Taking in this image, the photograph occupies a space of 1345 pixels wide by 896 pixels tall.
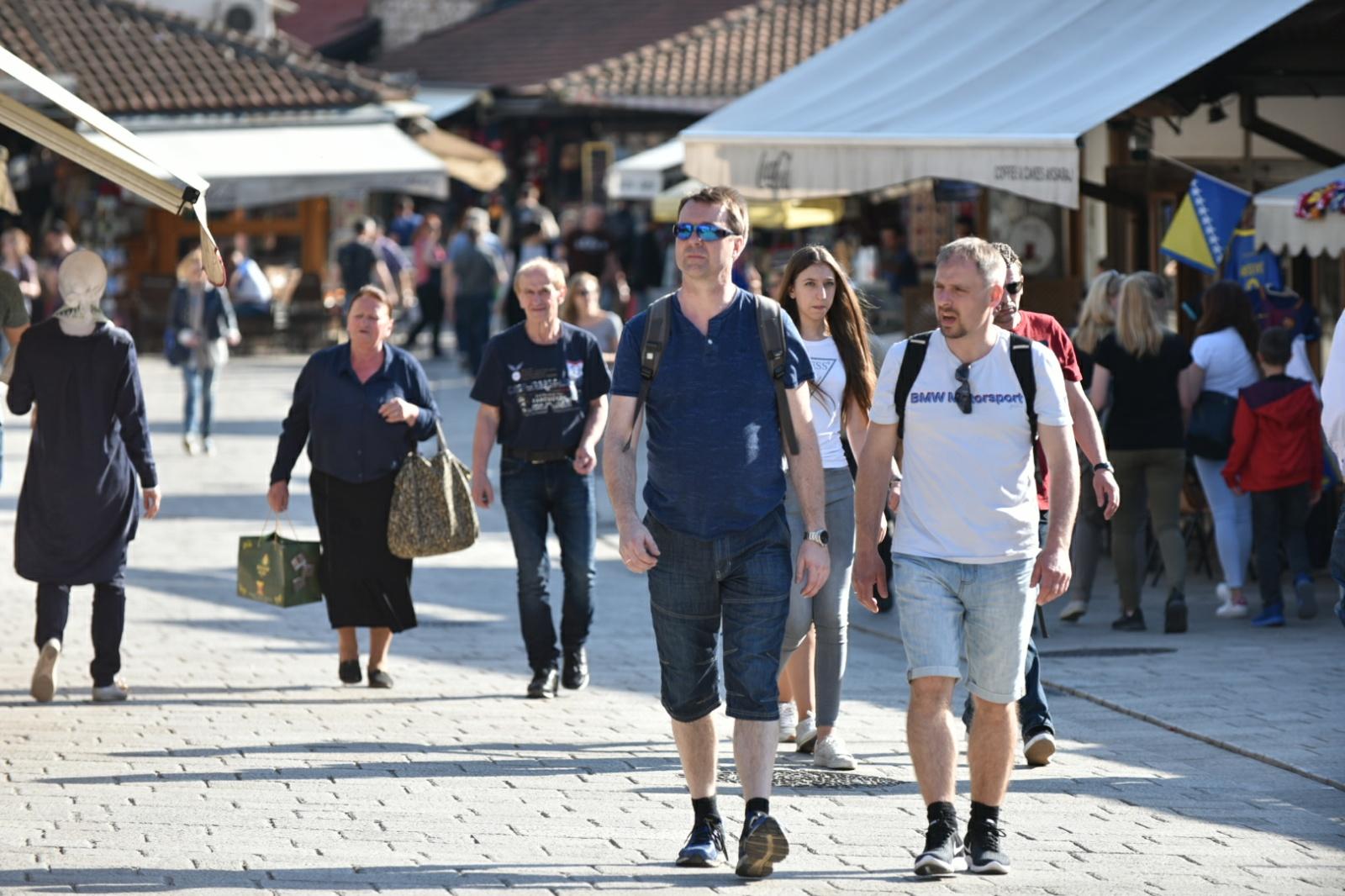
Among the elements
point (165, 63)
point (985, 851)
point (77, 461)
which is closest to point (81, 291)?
point (77, 461)

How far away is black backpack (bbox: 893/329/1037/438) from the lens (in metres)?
6.16

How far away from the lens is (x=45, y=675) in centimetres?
914

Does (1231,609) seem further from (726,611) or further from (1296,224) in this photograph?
(726,611)

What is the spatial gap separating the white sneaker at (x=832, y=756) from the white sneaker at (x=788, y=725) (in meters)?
0.48

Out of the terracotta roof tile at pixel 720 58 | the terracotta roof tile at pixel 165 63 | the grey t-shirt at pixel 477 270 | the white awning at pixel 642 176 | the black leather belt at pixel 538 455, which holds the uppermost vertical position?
the terracotta roof tile at pixel 720 58

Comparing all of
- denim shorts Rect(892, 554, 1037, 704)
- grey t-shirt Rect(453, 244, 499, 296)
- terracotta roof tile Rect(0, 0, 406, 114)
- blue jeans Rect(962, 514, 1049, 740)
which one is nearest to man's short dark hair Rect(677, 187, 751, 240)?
denim shorts Rect(892, 554, 1037, 704)

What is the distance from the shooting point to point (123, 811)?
712 centimetres

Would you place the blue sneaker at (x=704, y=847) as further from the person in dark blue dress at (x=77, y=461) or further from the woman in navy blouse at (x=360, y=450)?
the person in dark blue dress at (x=77, y=461)

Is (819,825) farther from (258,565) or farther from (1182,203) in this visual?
(1182,203)

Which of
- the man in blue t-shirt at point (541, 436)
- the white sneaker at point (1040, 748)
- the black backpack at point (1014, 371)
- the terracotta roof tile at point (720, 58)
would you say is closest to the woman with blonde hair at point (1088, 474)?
the man in blue t-shirt at point (541, 436)

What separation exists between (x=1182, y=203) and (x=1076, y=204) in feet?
4.90

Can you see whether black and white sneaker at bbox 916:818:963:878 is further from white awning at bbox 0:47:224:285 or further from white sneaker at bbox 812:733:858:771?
white awning at bbox 0:47:224:285

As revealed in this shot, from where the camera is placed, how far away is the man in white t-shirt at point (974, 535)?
612 cm

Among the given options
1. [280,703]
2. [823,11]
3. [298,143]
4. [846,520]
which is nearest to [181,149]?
[298,143]
